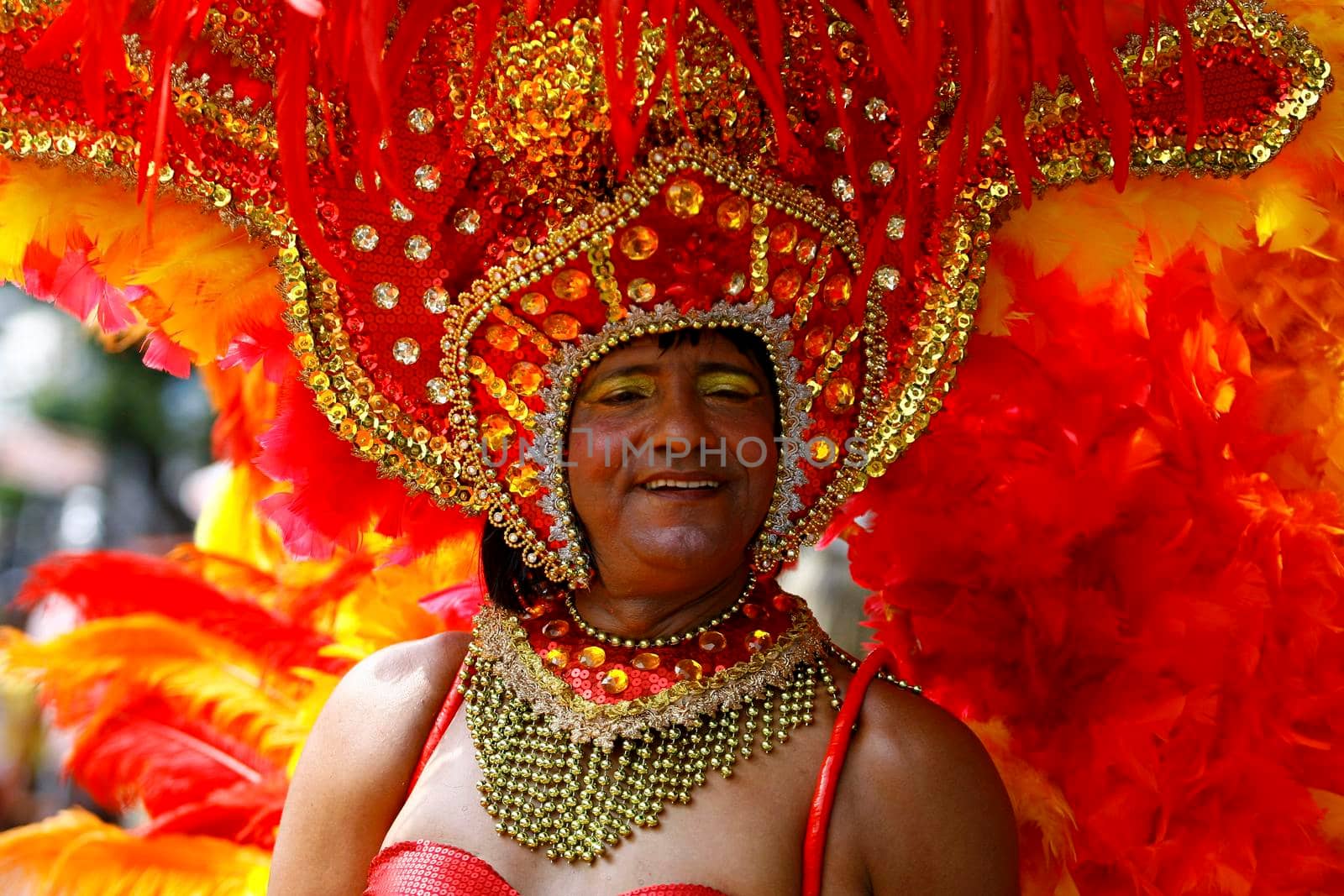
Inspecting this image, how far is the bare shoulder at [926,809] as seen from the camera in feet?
6.22

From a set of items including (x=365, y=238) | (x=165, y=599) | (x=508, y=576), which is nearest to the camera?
(x=365, y=238)

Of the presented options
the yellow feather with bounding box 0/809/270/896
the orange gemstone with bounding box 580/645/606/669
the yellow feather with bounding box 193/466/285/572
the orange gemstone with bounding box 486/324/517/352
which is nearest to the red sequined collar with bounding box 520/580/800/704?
the orange gemstone with bounding box 580/645/606/669

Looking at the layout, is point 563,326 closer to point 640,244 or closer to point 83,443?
point 640,244

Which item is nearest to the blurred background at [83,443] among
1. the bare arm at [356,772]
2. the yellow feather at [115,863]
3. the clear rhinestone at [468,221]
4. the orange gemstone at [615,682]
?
the yellow feather at [115,863]

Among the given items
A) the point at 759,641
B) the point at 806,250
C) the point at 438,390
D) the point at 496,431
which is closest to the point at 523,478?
the point at 496,431

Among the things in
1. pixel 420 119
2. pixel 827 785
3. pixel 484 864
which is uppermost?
pixel 420 119

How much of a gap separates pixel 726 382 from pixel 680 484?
0.52 feet

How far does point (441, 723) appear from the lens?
2.15 m

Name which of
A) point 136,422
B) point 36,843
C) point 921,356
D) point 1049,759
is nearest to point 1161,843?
point 1049,759

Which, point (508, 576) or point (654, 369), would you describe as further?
point (508, 576)

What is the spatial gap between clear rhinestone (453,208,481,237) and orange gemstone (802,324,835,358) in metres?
0.49

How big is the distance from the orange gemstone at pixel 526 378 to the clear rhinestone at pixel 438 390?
112 mm

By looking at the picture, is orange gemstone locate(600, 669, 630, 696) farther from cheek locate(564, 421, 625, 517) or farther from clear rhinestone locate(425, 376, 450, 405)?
clear rhinestone locate(425, 376, 450, 405)

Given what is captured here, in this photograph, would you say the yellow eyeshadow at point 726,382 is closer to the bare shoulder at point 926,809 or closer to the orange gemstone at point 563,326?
the orange gemstone at point 563,326
